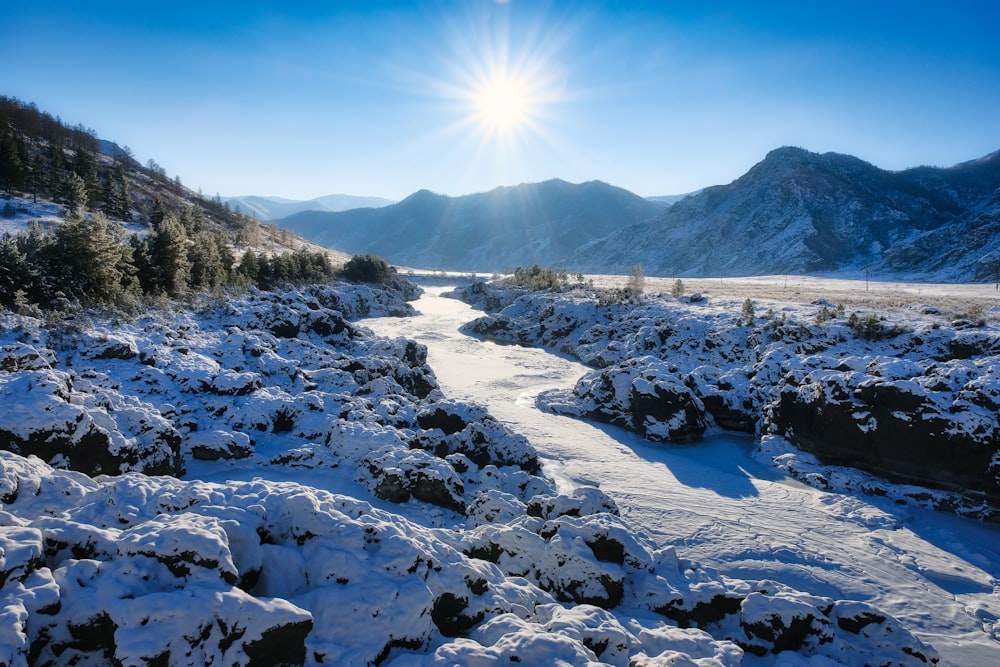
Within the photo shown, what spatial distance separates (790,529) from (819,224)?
351ft

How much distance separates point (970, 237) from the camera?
67250 millimetres

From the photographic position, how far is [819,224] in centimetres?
9838

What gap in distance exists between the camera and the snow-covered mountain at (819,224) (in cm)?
7600

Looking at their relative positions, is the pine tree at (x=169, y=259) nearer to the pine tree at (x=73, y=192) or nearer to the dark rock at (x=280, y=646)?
the pine tree at (x=73, y=192)

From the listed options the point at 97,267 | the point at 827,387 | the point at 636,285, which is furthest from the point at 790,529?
the point at 636,285

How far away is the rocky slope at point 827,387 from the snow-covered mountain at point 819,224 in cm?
5832

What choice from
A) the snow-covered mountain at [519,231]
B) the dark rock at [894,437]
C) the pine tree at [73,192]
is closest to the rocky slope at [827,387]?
the dark rock at [894,437]

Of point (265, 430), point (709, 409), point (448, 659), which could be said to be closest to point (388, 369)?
point (265, 430)

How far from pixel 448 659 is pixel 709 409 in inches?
660

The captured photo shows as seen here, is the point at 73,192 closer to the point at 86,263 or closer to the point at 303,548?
the point at 86,263

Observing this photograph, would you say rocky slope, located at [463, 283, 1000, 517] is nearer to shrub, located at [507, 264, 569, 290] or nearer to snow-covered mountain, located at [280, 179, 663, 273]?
shrub, located at [507, 264, 569, 290]

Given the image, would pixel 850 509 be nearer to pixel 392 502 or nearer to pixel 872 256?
pixel 392 502

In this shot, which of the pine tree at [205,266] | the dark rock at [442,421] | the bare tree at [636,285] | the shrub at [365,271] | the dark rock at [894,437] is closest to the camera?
the dark rock at [894,437]

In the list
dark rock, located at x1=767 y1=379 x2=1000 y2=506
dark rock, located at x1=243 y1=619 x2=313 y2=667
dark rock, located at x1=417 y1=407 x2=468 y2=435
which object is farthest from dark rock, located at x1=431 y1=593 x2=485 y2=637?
dark rock, located at x1=767 y1=379 x2=1000 y2=506
